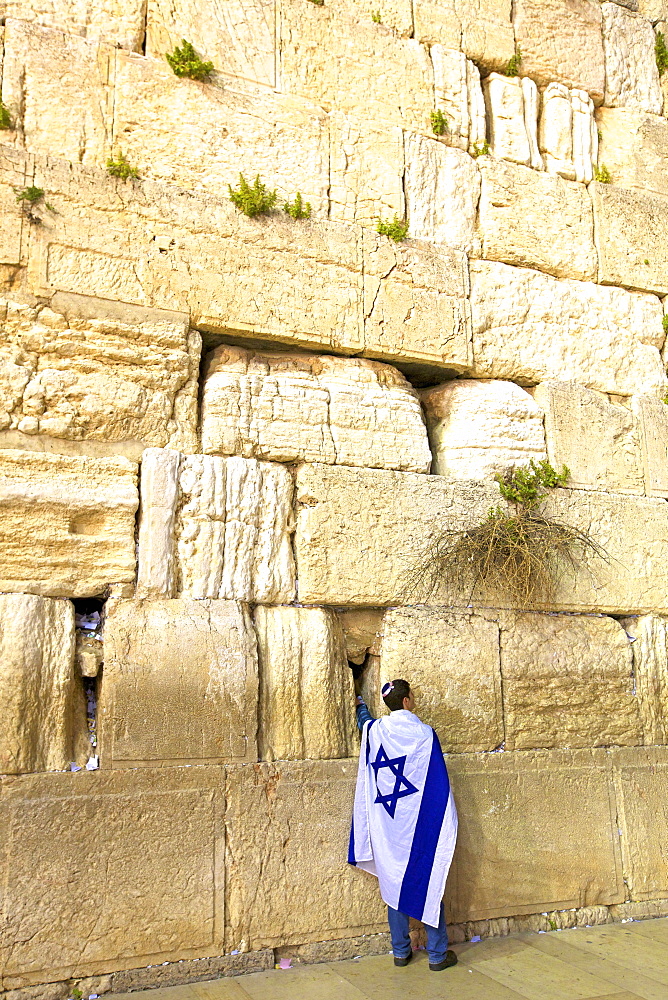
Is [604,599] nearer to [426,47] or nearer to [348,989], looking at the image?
[348,989]

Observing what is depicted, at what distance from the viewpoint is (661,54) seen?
5.88 meters

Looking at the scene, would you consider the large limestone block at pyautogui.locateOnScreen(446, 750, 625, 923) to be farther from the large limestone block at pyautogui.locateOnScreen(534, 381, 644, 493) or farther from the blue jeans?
the large limestone block at pyautogui.locateOnScreen(534, 381, 644, 493)

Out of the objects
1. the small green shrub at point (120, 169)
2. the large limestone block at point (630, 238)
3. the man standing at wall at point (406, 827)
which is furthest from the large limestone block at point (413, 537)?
the small green shrub at point (120, 169)

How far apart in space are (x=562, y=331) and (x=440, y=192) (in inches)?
43.9

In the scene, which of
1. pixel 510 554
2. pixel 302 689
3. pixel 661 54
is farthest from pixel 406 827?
pixel 661 54

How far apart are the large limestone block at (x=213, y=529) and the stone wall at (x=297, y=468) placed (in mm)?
17

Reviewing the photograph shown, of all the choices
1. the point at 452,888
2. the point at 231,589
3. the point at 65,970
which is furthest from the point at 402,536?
the point at 65,970

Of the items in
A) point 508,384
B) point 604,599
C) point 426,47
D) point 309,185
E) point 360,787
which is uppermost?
point 426,47

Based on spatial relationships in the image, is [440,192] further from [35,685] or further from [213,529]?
[35,685]

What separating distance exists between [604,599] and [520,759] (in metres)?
1.04

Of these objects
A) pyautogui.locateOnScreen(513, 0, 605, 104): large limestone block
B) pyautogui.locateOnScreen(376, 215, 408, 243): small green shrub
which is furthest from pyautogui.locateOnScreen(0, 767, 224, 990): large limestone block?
pyautogui.locateOnScreen(513, 0, 605, 104): large limestone block

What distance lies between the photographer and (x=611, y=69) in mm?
5734

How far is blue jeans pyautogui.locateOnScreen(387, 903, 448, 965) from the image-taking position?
3.54 metres

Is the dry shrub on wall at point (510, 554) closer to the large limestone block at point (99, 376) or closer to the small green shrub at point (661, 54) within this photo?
the large limestone block at point (99, 376)
